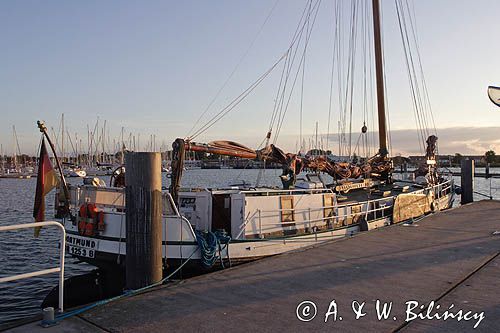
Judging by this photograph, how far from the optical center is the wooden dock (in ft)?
19.7

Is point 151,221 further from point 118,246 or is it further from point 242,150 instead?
point 242,150

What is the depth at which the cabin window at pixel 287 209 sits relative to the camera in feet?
44.8

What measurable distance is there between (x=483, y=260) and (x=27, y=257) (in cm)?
1795

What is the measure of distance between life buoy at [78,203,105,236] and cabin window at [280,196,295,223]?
5.23m

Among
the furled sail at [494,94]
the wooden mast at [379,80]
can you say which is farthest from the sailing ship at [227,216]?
the wooden mast at [379,80]

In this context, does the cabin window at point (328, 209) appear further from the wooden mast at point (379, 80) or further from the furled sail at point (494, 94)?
the wooden mast at point (379, 80)

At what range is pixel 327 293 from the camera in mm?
7453

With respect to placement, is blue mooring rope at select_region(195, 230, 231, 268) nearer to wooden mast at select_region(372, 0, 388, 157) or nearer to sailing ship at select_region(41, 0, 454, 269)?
sailing ship at select_region(41, 0, 454, 269)

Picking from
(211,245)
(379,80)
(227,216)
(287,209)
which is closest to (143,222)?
(211,245)

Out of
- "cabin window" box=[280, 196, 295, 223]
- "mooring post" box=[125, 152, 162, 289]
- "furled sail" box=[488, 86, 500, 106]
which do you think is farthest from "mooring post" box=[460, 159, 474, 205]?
"mooring post" box=[125, 152, 162, 289]

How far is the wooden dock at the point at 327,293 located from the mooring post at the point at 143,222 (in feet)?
1.71

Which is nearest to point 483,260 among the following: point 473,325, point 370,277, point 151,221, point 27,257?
point 370,277

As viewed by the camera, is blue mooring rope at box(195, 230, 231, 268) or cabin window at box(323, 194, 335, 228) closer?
blue mooring rope at box(195, 230, 231, 268)

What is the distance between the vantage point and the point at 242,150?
1506 centimetres
